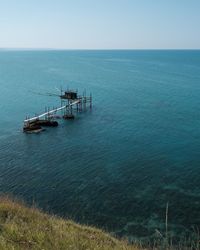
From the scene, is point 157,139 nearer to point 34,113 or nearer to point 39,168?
point 39,168

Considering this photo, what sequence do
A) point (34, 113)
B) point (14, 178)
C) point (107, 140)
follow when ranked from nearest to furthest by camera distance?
point (14, 178)
point (107, 140)
point (34, 113)

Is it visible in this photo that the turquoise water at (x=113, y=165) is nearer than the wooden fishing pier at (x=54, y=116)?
Yes

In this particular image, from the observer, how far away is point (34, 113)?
253ft

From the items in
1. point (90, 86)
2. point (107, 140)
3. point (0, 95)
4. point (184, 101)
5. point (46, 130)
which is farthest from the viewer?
point (90, 86)

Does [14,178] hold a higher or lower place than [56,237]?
lower

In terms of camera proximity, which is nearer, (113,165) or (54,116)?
(113,165)

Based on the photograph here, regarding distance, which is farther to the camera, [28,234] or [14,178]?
[14,178]

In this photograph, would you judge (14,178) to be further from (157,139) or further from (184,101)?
(184,101)

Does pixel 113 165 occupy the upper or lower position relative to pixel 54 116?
upper

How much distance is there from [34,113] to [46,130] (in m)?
14.4

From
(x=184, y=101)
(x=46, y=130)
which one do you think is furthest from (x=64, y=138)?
(x=184, y=101)

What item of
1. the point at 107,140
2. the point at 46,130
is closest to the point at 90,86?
the point at 46,130

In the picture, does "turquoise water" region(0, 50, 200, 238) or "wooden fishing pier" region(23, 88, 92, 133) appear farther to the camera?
"wooden fishing pier" region(23, 88, 92, 133)

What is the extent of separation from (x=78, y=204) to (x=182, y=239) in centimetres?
1079
